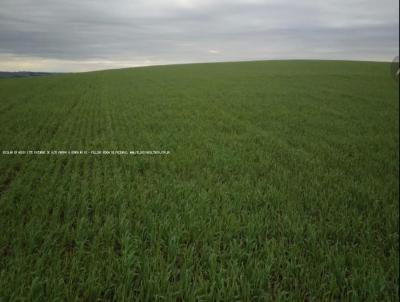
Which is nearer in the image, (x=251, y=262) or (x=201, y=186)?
(x=251, y=262)

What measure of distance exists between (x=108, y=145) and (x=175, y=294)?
7243mm

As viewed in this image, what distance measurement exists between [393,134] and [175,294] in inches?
477

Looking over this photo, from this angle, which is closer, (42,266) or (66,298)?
(66,298)

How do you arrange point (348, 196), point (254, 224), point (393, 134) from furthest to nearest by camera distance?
point (393, 134), point (348, 196), point (254, 224)

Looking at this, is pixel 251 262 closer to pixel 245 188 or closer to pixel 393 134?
pixel 245 188

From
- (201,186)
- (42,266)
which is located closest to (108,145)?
(201,186)

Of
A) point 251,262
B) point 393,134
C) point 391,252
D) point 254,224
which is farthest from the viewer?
point 393,134

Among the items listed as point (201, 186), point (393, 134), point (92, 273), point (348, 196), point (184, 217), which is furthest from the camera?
point (393, 134)

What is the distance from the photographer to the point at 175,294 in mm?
3045

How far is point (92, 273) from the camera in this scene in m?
3.21

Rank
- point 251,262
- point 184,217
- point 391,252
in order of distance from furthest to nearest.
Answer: point 184,217 < point 391,252 < point 251,262

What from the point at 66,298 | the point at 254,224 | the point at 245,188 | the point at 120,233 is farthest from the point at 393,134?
the point at 66,298

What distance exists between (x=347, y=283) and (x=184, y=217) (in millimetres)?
2526

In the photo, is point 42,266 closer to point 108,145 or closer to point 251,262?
point 251,262
